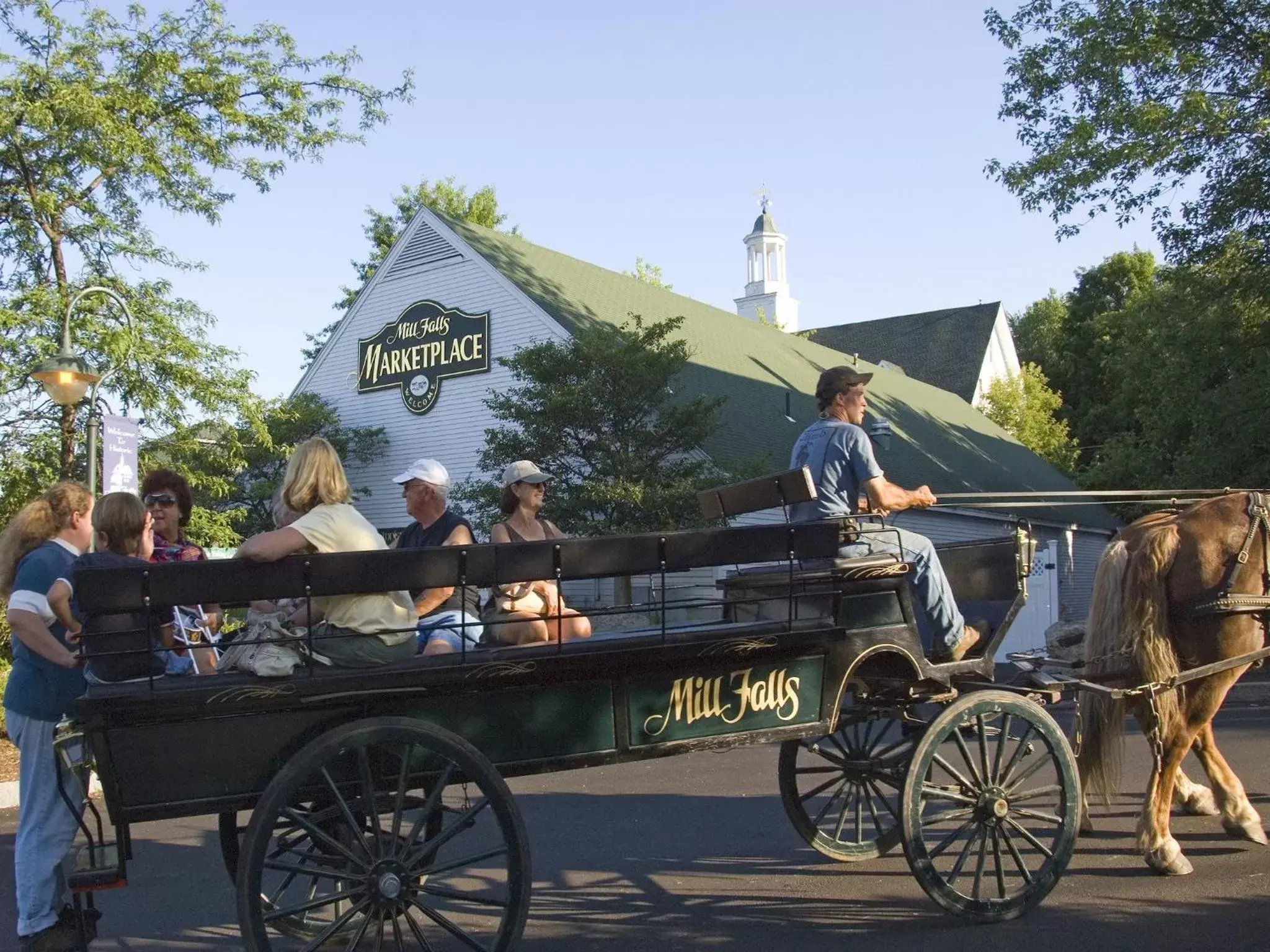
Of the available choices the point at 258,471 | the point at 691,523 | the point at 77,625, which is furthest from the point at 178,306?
the point at 77,625

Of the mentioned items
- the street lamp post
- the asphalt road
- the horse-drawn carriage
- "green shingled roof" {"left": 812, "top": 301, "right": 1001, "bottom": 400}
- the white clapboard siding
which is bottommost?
the asphalt road

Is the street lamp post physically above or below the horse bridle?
above

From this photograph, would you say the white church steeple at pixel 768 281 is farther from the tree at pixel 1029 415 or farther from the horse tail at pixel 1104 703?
the horse tail at pixel 1104 703

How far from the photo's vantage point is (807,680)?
4.98 metres

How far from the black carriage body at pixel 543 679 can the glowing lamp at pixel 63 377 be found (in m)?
7.49

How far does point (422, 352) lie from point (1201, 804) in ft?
64.8

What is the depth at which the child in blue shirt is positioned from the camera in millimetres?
4023

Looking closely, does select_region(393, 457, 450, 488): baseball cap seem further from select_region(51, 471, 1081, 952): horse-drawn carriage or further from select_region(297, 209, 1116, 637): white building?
select_region(297, 209, 1116, 637): white building

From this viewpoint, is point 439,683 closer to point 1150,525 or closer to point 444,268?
point 1150,525

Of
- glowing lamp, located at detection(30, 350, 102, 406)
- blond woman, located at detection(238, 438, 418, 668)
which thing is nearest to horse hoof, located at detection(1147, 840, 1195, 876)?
blond woman, located at detection(238, 438, 418, 668)

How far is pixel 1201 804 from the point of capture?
263 inches

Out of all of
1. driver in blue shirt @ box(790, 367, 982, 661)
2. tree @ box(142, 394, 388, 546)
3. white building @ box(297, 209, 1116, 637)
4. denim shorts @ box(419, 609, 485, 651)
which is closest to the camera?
denim shorts @ box(419, 609, 485, 651)

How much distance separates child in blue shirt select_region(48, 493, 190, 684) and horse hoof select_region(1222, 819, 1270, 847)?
508 cm

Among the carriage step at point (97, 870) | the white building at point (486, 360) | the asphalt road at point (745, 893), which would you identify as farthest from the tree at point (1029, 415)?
the carriage step at point (97, 870)
